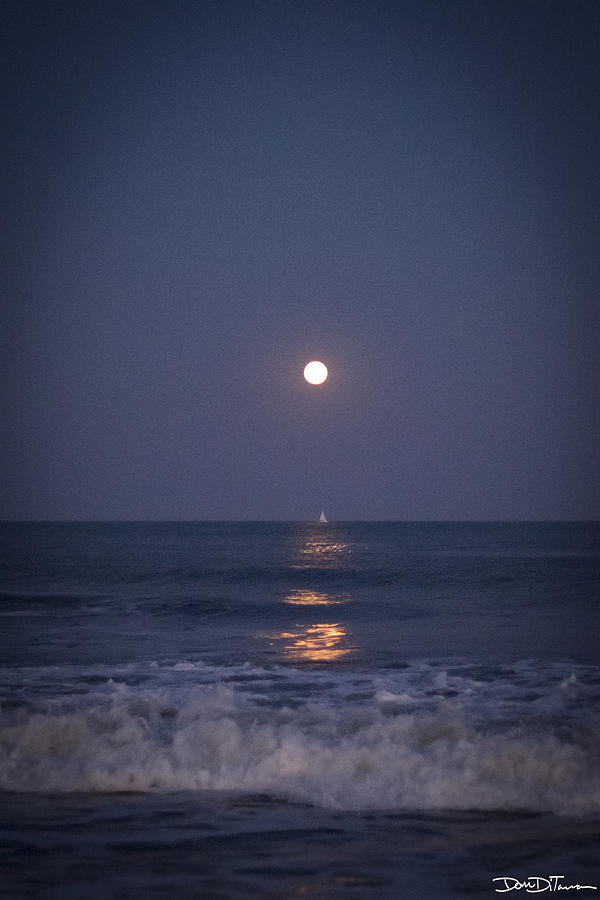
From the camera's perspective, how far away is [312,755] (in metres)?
8.71

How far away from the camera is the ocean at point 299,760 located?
5906 mm

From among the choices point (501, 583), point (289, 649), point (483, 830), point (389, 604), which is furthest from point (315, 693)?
point (501, 583)

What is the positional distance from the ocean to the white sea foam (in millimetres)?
28

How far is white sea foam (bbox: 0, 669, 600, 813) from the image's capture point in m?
7.79

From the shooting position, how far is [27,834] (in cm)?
662

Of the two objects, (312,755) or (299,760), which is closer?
(299,760)

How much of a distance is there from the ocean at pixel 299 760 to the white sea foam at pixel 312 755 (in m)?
0.03
